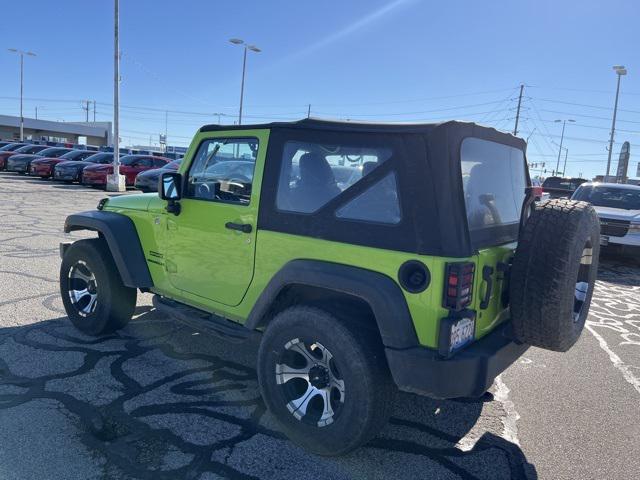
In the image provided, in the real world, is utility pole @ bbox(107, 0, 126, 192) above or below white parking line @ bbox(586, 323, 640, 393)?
above

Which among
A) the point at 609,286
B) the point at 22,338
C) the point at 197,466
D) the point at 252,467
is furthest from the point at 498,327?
the point at 609,286

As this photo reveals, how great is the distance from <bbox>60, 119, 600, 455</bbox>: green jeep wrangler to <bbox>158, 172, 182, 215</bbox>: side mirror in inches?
0.5

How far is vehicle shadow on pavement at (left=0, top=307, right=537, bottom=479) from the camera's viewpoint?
8.87 ft

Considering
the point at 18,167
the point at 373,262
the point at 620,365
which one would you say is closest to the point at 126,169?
the point at 18,167

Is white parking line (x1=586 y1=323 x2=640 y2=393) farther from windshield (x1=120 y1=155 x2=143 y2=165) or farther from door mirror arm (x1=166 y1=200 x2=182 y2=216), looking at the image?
windshield (x1=120 y1=155 x2=143 y2=165)

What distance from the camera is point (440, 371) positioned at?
8.14 feet

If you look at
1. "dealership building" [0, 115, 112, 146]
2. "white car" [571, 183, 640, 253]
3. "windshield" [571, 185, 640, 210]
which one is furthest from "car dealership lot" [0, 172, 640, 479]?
"dealership building" [0, 115, 112, 146]

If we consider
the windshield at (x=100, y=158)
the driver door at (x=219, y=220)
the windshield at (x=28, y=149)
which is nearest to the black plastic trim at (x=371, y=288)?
the driver door at (x=219, y=220)

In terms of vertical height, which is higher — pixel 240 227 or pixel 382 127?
pixel 382 127

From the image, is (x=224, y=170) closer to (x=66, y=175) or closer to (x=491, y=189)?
(x=491, y=189)

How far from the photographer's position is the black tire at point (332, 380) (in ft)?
8.61

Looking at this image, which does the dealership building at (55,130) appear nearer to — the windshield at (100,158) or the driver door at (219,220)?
the windshield at (100,158)

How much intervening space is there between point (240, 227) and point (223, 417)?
1.25m

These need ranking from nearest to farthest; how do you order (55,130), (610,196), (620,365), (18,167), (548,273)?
(548,273), (620,365), (610,196), (18,167), (55,130)
